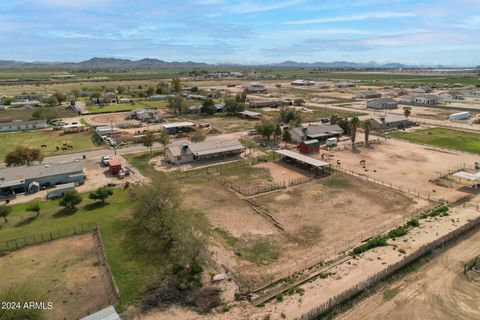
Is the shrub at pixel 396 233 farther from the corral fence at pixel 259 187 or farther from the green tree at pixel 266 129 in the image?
the green tree at pixel 266 129

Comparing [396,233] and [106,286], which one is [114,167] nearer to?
[106,286]

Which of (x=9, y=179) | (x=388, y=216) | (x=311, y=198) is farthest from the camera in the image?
(x=9, y=179)

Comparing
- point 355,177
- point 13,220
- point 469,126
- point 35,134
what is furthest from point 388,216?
point 35,134

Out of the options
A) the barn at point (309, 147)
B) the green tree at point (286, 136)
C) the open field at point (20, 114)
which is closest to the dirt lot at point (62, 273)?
the barn at point (309, 147)

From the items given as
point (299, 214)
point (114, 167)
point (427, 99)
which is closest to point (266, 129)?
point (114, 167)

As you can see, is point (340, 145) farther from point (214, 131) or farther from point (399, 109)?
point (399, 109)

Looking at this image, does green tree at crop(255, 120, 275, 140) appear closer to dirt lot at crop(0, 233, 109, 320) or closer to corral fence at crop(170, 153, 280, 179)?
corral fence at crop(170, 153, 280, 179)
